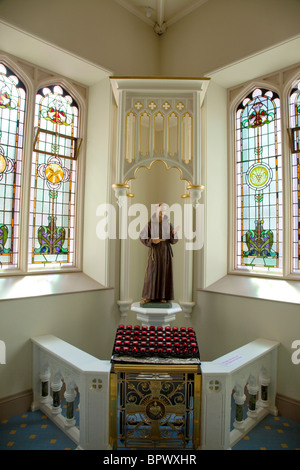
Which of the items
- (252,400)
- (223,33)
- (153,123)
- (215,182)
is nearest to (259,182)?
(215,182)

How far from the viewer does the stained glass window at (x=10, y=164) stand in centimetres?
404

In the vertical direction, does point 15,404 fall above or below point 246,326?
below

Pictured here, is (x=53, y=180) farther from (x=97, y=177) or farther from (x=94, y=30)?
(x=94, y=30)

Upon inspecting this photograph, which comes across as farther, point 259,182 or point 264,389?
point 259,182

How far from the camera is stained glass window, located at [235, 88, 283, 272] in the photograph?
4.36 meters

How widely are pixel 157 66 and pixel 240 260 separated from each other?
143 inches

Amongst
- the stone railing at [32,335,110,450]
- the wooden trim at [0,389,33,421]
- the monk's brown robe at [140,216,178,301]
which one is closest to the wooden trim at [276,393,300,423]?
the monk's brown robe at [140,216,178,301]

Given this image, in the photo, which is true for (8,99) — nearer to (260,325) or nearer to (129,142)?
(129,142)

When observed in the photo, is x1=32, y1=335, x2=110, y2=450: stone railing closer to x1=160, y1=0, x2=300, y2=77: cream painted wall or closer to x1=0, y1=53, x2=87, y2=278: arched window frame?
x1=0, y1=53, x2=87, y2=278: arched window frame

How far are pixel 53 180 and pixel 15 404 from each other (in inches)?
117

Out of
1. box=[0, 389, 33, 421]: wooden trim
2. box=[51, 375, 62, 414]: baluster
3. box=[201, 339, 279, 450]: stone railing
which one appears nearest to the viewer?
box=[201, 339, 279, 450]: stone railing

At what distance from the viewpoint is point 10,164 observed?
4094 mm

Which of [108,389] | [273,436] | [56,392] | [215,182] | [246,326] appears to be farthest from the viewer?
[215,182]
